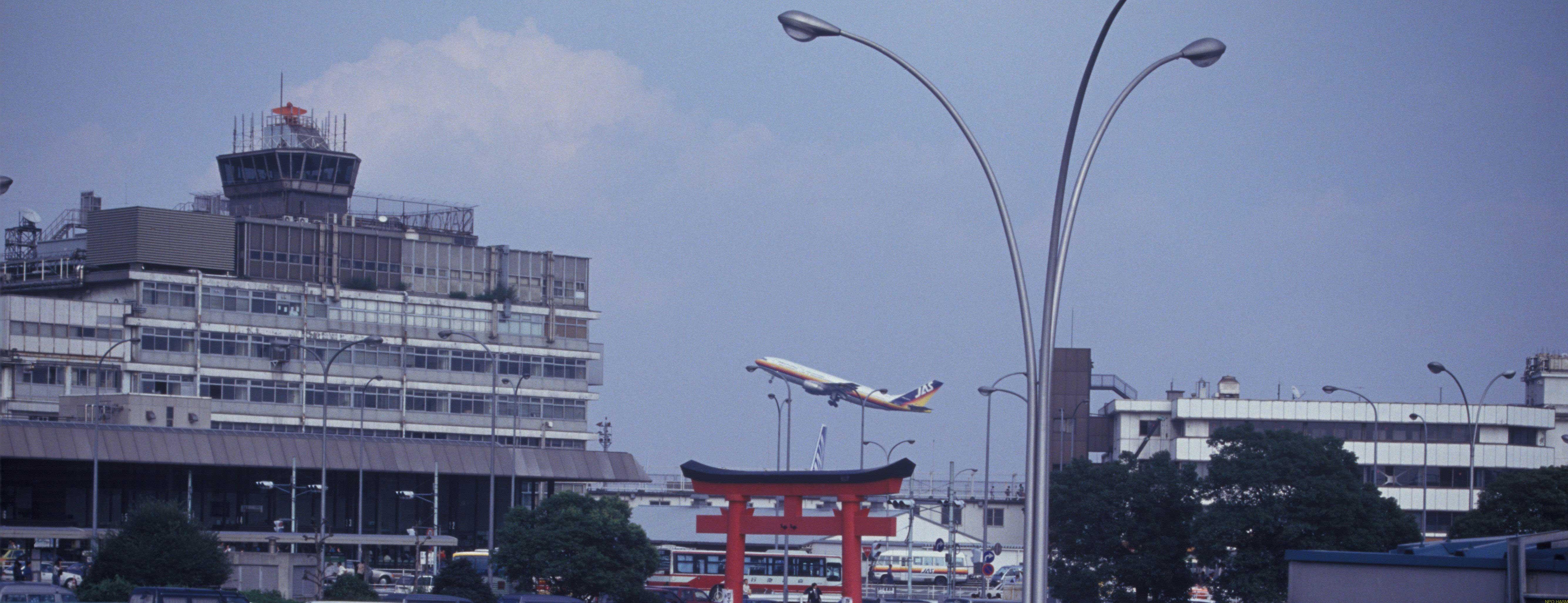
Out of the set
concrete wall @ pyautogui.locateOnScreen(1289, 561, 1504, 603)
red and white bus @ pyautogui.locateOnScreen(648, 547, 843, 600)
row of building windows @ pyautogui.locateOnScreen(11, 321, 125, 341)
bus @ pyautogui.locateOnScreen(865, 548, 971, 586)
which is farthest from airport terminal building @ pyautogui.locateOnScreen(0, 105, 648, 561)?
concrete wall @ pyautogui.locateOnScreen(1289, 561, 1504, 603)

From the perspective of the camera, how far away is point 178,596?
37531 mm

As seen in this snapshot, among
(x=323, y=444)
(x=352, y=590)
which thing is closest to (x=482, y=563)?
(x=323, y=444)

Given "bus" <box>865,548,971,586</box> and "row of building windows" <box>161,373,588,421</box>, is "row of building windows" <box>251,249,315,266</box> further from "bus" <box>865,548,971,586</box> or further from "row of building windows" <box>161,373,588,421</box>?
"bus" <box>865,548,971,586</box>

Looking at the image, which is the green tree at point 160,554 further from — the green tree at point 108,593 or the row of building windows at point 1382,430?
the row of building windows at point 1382,430

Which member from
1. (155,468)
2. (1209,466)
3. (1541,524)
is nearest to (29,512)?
(155,468)

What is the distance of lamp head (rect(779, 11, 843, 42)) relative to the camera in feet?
70.6

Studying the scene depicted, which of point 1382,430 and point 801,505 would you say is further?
point 1382,430

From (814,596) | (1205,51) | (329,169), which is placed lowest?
(814,596)

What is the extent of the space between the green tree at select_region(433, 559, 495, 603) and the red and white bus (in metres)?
24.0

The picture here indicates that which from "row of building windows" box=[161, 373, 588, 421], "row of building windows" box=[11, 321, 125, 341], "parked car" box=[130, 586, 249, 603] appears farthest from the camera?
"row of building windows" box=[161, 373, 588, 421]

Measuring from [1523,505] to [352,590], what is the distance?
43863 millimetres

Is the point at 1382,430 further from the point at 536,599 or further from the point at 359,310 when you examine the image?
the point at 536,599

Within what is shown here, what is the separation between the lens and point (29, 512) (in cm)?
8488

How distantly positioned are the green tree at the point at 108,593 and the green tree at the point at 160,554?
9.82 feet
